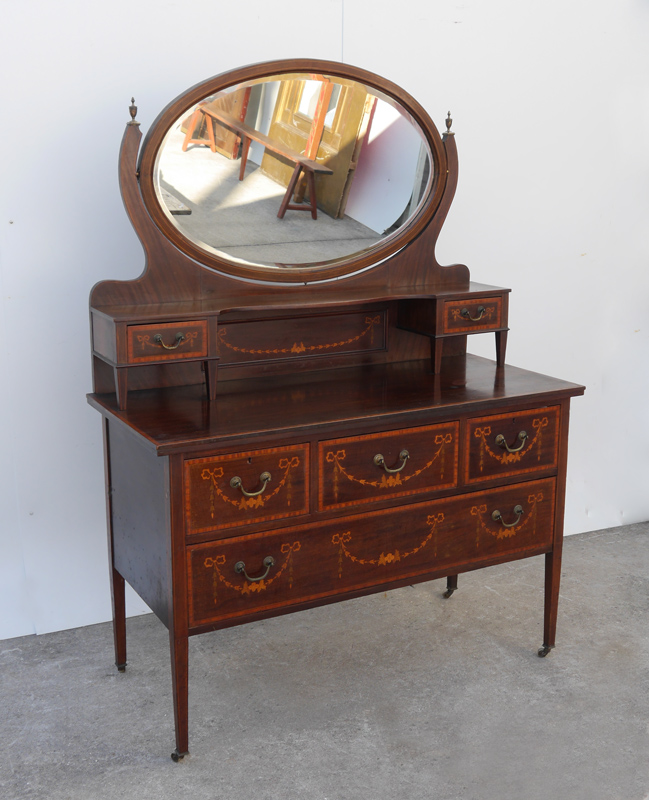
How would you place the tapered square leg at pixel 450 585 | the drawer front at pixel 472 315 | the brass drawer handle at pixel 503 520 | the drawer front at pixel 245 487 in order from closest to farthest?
1. the drawer front at pixel 245 487
2. the brass drawer handle at pixel 503 520
3. the drawer front at pixel 472 315
4. the tapered square leg at pixel 450 585

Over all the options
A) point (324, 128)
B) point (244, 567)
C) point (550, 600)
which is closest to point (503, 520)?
point (550, 600)

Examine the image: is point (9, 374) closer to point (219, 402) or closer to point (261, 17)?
point (219, 402)

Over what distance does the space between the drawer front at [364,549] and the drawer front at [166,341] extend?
1.56 ft

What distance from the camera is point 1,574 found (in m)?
2.58

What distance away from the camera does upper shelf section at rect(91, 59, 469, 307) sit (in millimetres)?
2209

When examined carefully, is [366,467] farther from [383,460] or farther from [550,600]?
[550,600]

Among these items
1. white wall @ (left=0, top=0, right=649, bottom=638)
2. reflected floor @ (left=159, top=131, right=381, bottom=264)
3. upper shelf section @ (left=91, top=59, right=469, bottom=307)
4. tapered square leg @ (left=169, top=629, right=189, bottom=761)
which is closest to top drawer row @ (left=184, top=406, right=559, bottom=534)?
tapered square leg @ (left=169, top=629, right=189, bottom=761)

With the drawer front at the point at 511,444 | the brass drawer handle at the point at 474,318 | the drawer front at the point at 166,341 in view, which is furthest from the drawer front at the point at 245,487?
the brass drawer handle at the point at 474,318

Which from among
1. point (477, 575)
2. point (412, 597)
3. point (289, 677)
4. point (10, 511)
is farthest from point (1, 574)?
point (477, 575)

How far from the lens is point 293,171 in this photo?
7.73 ft

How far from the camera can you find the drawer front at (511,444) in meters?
2.26

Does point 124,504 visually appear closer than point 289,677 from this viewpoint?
Yes

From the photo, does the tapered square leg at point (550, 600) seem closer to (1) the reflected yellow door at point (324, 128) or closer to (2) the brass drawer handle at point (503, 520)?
Result: (2) the brass drawer handle at point (503, 520)

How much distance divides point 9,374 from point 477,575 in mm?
1694
